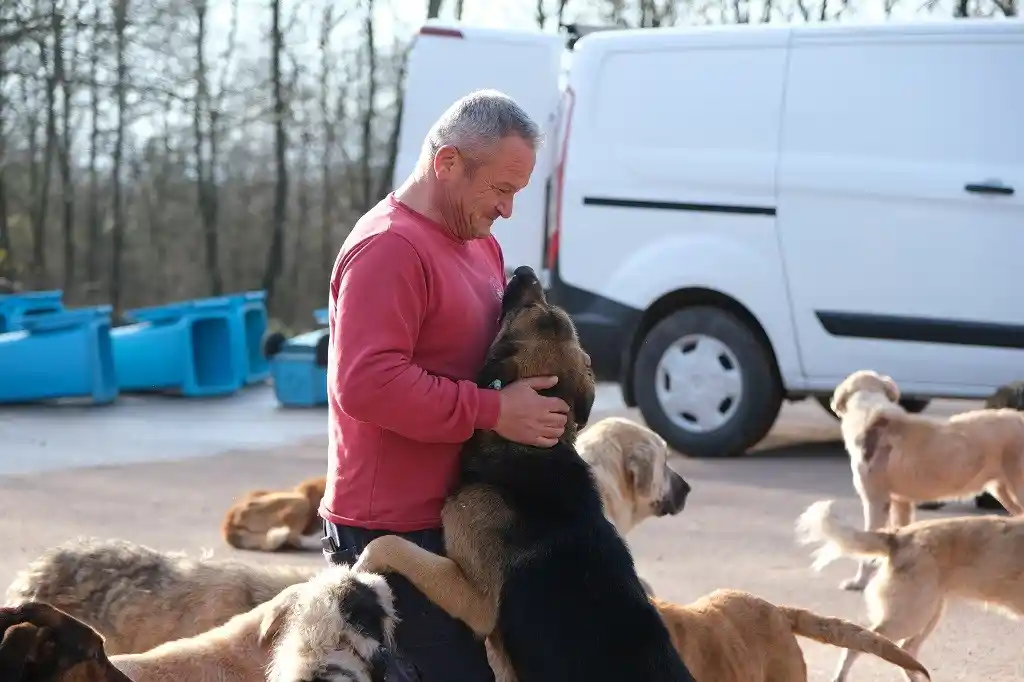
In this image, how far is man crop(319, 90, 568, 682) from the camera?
297 centimetres

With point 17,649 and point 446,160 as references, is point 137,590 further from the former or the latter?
point 446,160

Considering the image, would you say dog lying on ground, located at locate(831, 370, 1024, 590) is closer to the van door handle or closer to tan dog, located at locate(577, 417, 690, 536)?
tan dog, located at locate(577, 417, 690, 536)

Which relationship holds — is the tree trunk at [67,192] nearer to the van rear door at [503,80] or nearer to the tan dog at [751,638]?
the van rear door at [503,80]

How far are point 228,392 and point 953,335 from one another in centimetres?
822

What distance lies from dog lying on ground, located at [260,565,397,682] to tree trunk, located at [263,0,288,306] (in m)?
25.7

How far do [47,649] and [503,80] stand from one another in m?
8.25

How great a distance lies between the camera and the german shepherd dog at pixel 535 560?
2.97 meters

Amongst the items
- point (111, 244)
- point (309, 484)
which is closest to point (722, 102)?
point (309, 484)

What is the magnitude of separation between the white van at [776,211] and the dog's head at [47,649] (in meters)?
7.48

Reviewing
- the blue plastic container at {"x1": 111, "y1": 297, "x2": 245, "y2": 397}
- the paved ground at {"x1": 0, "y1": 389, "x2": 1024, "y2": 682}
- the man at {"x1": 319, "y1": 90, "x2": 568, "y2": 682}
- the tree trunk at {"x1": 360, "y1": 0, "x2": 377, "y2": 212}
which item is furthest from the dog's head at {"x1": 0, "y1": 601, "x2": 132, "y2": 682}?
the tree trunk at {"x1": 360, "y1": 0, "x2": 377, "y2": 212}

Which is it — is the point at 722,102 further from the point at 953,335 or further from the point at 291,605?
the point at 291,605

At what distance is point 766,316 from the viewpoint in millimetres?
10094

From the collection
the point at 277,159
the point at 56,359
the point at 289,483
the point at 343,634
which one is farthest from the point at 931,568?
the point at 277,159

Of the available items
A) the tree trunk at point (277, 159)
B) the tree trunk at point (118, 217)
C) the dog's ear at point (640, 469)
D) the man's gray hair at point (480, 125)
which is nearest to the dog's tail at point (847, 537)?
the dog's ear at point (640, 469)
